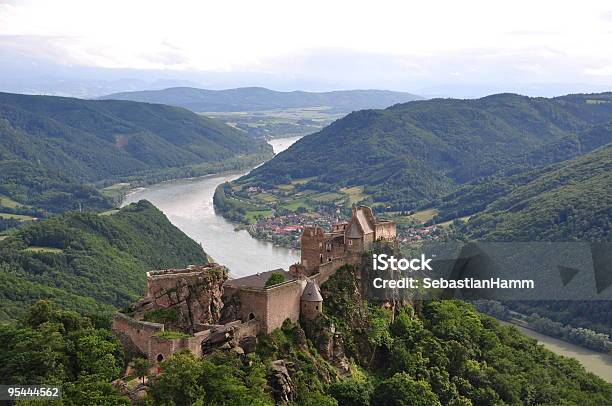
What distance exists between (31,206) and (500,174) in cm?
11743

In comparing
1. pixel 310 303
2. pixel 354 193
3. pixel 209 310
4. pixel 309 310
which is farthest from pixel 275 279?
pixel 354 193

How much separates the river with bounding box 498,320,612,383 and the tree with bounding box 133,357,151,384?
2134 inches

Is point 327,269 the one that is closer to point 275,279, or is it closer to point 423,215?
point 275,279

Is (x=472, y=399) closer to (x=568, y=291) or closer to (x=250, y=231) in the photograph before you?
(x=568, y=291)

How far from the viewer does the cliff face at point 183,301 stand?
Result: 141 feet

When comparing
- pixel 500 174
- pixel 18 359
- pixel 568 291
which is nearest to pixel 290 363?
pixel 18 359

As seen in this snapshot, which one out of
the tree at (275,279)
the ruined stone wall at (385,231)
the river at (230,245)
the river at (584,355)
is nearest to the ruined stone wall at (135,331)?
the tree at (275,279)

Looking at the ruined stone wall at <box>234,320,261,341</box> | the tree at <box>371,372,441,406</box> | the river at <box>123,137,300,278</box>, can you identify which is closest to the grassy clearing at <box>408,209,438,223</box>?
the river at <box>123,137,300,278</box>

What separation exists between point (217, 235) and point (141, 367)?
3964 inches

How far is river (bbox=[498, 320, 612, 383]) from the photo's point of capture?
78750mm

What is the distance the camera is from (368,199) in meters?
178

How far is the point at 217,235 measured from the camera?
139 metres

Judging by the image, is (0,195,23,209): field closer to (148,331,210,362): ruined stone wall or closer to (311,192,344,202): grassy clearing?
(311,192,344,202): grassy clearing

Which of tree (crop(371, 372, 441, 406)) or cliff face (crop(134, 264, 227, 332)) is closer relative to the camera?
cliff face (crop(134, 264, 227, 332))
